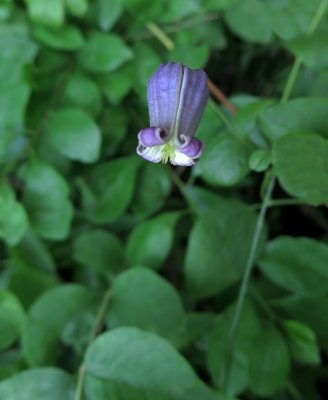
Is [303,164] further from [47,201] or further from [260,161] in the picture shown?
[47,201]

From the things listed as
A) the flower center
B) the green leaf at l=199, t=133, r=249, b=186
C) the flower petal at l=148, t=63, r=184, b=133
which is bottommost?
the green leaf at l=199, t=133, r=249, b=186

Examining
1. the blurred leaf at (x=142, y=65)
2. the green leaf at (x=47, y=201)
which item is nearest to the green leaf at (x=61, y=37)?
the blurred leaf at (x=142, y=65)

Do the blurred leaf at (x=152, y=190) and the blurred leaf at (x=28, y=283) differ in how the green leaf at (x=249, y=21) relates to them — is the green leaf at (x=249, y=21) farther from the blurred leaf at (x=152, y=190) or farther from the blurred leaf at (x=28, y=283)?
the blurred leaf at (x=28, y=283)

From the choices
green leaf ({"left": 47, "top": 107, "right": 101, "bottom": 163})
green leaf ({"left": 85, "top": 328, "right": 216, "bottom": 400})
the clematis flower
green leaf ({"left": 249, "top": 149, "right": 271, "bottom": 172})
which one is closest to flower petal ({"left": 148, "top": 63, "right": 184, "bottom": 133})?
the clematis flower

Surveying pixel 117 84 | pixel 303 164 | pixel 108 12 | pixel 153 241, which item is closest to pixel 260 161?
pixel 303 164

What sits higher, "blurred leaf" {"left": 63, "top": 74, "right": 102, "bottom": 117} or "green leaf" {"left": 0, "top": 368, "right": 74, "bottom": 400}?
"blurred leaf" {"left": 63, "top": 74, "right": 102, "bottom": 117}

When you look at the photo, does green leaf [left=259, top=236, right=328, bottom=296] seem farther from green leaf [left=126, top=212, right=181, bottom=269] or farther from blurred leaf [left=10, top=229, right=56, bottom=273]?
blurred leaf [left=10, top=229, right=56, bottom=273]
